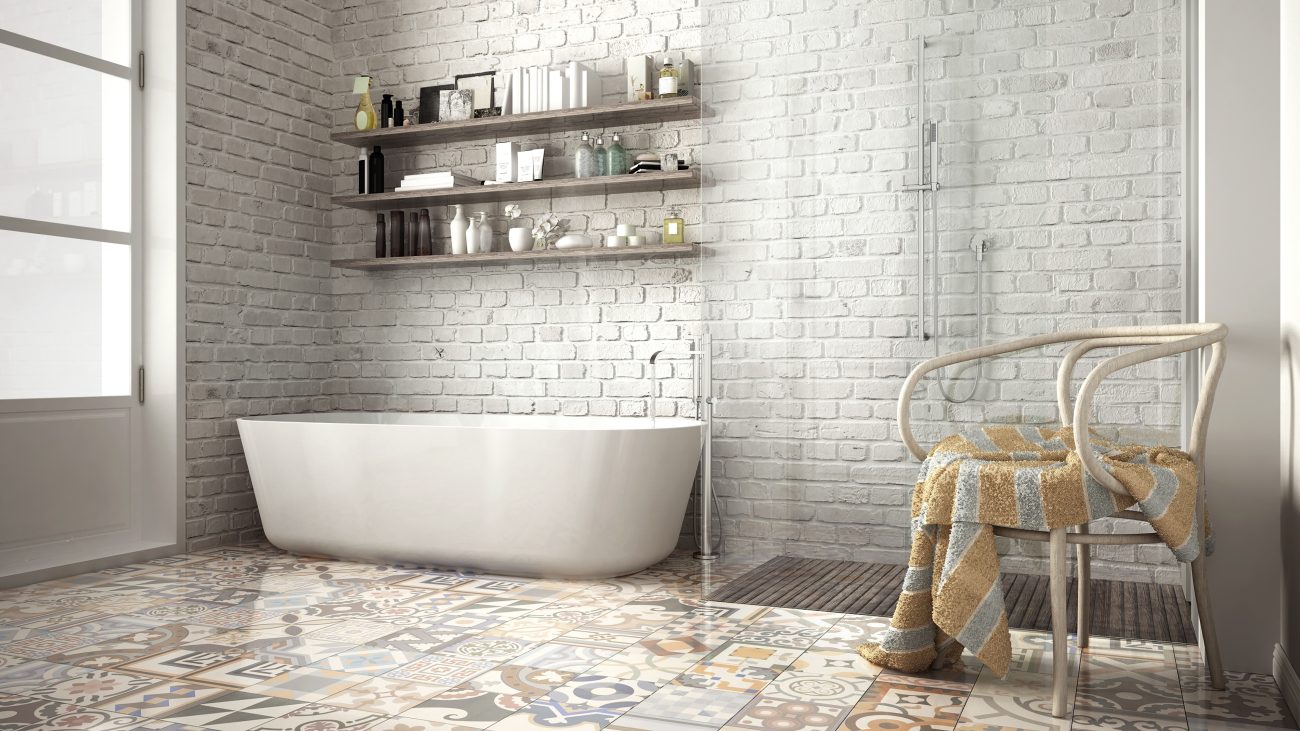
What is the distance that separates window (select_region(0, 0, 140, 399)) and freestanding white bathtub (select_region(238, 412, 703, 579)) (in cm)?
72

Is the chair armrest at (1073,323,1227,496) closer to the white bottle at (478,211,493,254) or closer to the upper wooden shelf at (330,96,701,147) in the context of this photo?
the upper wooden shelf at (330,96,701,147)

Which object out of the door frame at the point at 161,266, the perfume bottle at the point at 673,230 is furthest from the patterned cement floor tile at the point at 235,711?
the perfume bottle at the point at 673,230

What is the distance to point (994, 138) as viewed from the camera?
3.03m

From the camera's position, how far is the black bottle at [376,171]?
4.99 metres

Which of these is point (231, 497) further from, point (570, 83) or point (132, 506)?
point (570, 83)

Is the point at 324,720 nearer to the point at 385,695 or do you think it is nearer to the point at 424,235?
the point at 385,695

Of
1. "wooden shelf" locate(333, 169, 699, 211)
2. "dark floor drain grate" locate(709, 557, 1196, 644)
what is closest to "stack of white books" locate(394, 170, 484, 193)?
"wooden shelf" locate(333, 169, 699, 211)

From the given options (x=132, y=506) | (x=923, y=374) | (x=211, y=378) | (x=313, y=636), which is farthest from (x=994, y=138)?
(x=132, y=506)

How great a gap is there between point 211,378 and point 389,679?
2.48 meters

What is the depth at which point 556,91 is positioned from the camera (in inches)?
179

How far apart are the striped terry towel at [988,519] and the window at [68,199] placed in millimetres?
3321

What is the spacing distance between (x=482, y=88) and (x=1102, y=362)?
3247 millimetres

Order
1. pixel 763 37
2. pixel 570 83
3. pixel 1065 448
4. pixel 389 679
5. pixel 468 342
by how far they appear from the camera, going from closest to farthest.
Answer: pixel 389 679 → pixel 1065 448 → pixel 763 37 → pixel 570 83 → pixel 468 342

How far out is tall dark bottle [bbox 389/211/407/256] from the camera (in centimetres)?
497
